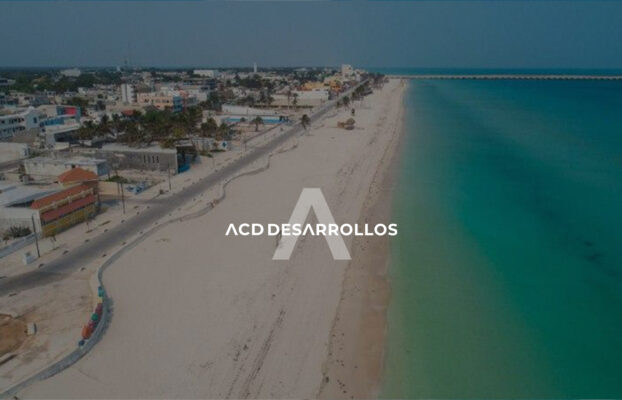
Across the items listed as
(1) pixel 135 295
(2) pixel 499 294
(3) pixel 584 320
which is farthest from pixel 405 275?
(1) pixel 135 295

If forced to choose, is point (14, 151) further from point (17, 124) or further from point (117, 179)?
point (117, 179)

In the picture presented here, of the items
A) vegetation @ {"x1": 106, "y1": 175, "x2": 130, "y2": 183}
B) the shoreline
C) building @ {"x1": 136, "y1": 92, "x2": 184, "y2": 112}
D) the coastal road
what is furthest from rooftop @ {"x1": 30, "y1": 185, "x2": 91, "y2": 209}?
building @ {"x1": 136, "y1": 92, "x2": 184, "y2": 112}

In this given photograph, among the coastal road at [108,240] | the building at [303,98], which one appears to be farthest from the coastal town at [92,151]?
the building at [303,98]

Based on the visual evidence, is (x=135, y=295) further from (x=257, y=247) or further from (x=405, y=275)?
(x=405, y=275)

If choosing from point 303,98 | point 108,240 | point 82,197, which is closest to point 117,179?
point 82,197

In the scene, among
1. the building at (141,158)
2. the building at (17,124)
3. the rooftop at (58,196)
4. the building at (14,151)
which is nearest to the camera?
the rooftop at (58,196)

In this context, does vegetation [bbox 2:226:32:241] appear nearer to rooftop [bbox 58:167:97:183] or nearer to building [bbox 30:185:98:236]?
building [bbox 30:185:98:236]

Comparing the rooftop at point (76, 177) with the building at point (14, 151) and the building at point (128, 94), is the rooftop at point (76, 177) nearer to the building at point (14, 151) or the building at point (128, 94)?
the building at point (14, 151)
